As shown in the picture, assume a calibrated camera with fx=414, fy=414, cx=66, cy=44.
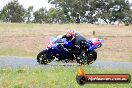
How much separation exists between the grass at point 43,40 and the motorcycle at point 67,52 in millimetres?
8752

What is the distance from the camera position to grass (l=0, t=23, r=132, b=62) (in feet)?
95.5

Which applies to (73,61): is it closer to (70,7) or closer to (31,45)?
(31,45)

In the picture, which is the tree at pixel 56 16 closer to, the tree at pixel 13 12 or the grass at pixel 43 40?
the tree at pixel 13 12

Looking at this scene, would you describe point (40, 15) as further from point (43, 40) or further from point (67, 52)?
point (67, 52)

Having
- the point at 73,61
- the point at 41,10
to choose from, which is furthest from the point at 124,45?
the point at 41,10

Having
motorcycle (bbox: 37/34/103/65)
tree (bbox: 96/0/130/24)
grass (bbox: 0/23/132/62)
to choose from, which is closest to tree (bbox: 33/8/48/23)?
tree (bbox: 96/0/130/24)

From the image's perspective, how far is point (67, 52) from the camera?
1867cm

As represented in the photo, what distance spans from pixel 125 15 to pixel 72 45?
221 feet

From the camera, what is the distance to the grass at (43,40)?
2911cm

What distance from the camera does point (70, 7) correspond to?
276ft

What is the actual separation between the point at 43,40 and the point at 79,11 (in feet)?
170

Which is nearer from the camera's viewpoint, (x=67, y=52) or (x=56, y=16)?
(x=67, y=52)

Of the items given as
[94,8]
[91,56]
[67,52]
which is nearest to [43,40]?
[67,52]

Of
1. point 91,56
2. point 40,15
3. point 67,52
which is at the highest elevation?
point 67,52
